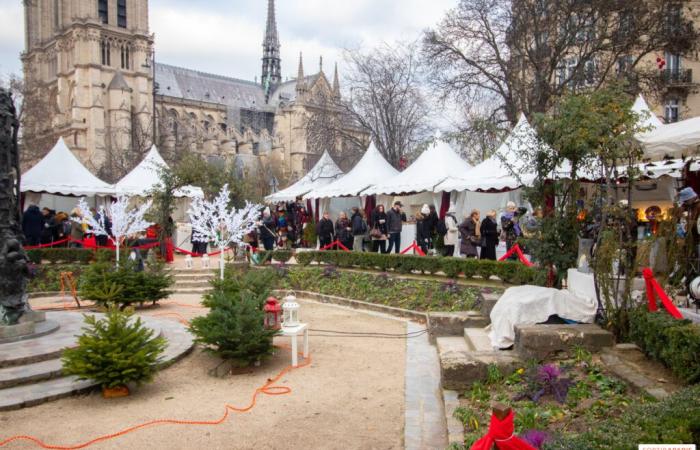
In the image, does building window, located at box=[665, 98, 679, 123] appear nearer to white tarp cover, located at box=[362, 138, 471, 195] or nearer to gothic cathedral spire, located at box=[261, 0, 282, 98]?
white tarp cover, located at box=[362, 138, 471, 195]

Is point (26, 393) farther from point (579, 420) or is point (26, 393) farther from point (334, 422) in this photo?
point (579, 420)

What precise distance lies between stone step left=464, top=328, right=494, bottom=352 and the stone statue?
6.59 m

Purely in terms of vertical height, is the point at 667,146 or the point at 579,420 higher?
the point at 667,146

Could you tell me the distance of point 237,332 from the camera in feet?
23.9

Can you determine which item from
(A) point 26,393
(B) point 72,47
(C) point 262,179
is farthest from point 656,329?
(B) point 72,47

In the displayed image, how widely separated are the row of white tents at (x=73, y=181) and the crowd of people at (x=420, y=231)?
340 centimetres

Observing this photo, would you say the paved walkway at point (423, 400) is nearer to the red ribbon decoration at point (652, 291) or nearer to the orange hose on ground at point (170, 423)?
the orange hose on ground at point (170, 423)

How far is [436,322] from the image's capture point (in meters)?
8.92

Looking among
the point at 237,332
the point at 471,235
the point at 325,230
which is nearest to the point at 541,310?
the point at 237,332

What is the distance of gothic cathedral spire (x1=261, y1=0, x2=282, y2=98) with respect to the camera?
3999 inches

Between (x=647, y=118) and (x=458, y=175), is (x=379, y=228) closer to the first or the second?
(x=458, y=175)

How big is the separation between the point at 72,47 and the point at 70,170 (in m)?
59.2

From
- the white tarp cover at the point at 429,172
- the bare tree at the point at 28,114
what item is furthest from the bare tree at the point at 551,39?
the bare tree at the point at 28,114

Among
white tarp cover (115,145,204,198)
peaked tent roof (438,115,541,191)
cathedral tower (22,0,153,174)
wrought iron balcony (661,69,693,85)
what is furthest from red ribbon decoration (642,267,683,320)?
cathedral tower (22,0,153,174)
